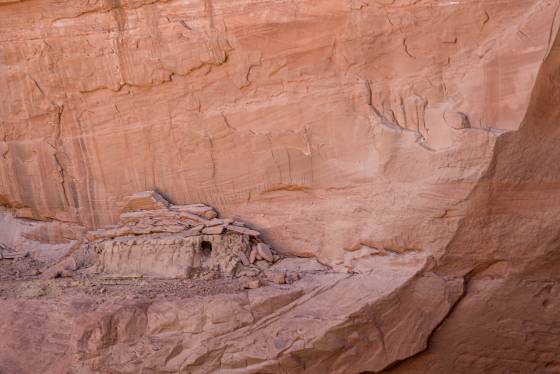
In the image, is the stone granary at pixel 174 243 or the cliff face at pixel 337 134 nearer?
the cliff face at pixel 337 134

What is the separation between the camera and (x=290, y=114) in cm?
468

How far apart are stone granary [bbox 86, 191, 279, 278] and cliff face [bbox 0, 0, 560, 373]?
0.18 meters

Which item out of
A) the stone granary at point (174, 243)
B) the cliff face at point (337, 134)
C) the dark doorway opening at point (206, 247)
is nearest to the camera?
the cliff face at point (337, 134)

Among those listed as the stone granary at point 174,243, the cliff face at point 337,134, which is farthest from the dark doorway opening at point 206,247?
the cliff face at point 337,134

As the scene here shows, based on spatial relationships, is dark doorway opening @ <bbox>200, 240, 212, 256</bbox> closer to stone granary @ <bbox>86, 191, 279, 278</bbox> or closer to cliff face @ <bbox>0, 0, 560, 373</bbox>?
stone granary @ <bbox>86, 191, 279, 278</bbox>

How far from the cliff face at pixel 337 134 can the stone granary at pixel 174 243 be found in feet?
0.58

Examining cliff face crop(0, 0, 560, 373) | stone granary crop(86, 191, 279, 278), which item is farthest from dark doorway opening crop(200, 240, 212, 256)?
cliff face crop(0, 0, 560, 373)

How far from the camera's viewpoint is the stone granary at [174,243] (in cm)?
470

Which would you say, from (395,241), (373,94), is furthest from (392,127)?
(395,241)

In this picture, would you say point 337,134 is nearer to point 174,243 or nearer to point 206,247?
point 206,247

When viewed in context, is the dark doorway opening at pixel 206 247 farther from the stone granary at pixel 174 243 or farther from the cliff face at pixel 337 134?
the cliff face at pixel 337 134

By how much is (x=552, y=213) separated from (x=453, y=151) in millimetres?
761

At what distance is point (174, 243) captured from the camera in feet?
15.7

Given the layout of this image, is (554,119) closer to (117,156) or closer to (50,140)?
(117,156)
